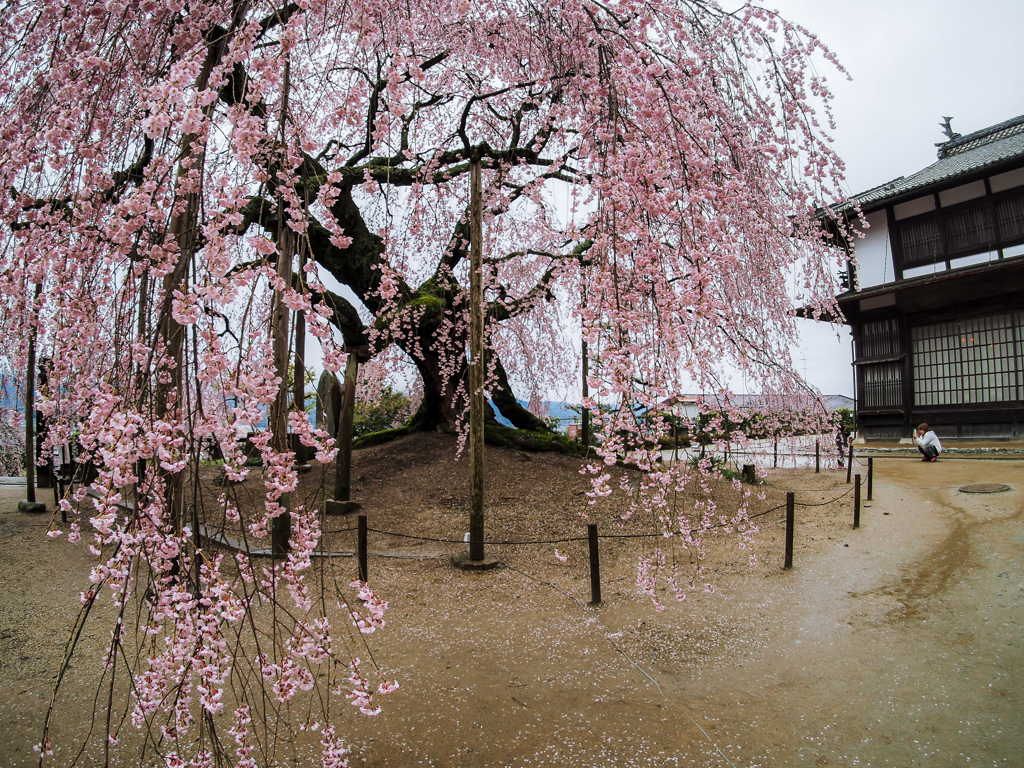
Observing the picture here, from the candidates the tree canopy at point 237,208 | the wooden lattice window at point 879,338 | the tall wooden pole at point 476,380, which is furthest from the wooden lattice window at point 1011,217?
the tall wooden pole at point 476,380

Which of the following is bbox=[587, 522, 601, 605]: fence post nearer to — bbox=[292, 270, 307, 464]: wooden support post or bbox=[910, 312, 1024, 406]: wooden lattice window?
bbox=[292, 270, 307, 464]: wooden support post

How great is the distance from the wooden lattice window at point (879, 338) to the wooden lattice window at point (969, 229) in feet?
6.64

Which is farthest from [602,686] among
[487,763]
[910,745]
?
[910,745]

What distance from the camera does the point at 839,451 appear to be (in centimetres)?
1216

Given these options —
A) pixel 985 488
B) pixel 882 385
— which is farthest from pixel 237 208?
pixel 882 385

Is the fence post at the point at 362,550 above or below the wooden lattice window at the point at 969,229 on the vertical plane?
below

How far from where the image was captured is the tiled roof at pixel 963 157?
11.4 meters

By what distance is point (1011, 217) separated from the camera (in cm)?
1148

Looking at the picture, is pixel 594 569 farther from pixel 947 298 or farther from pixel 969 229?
pixel 969 229

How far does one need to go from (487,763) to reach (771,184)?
4.56 meters

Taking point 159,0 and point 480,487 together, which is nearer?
point 159,0

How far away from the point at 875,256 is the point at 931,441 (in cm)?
476

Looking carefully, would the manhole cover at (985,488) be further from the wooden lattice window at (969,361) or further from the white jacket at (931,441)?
the wooden lattice window at (969,361)

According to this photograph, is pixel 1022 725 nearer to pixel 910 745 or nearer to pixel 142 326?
pixel 910 745
